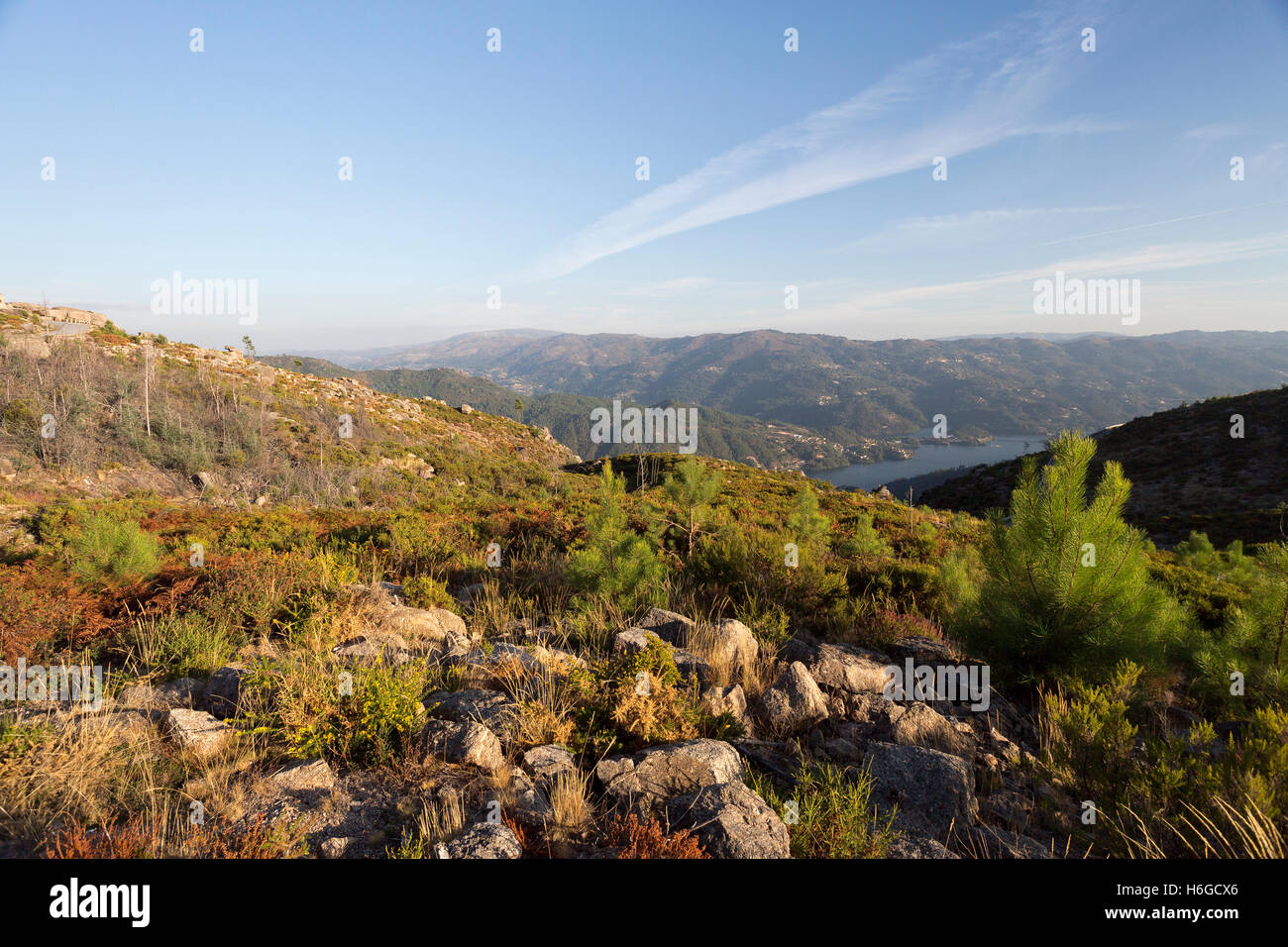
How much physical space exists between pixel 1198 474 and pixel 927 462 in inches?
5120

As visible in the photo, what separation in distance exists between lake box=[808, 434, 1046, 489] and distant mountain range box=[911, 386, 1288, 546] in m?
79.7

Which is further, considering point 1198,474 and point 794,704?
point 1198,474

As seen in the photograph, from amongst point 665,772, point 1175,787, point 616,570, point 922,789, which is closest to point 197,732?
point 665,772

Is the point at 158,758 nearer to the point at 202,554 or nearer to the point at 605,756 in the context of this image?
the point at 605,756

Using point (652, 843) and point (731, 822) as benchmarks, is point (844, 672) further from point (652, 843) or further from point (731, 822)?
point (652, 843)

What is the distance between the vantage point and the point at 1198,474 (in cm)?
3045

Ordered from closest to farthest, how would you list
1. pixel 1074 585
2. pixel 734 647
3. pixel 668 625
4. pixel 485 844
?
A: pixel 485 844, pixel 1074 585, pixel 734 647, pixel 668 625

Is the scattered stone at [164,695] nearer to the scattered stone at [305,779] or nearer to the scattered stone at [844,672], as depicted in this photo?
the scattered stone at [305,779]

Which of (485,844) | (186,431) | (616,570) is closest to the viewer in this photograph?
(485,844)

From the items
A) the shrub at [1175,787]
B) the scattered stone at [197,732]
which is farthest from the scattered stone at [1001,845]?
the scattered stone at [197,732]

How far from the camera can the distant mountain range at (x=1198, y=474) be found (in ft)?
72.7

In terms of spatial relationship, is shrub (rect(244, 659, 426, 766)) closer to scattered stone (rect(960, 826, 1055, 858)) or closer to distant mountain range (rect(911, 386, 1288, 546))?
scattered stone (rect(960, 826, 1055, 858))

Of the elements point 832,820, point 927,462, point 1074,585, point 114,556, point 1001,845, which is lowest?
point 927,462

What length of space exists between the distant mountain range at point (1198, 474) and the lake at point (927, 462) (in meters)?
79.7
